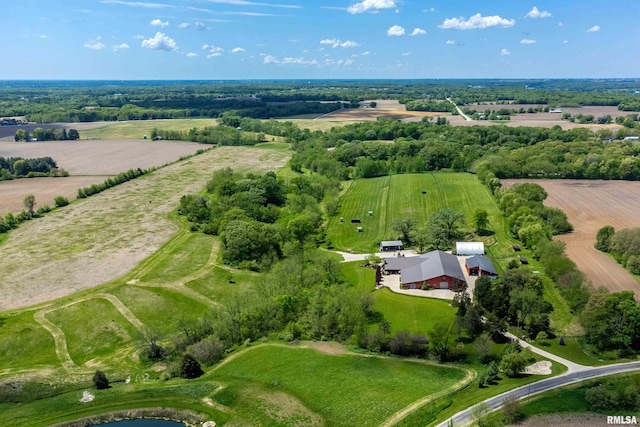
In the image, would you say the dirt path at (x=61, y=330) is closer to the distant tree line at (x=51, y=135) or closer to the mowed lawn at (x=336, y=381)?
the mowed lawn at (x=336, y=381)

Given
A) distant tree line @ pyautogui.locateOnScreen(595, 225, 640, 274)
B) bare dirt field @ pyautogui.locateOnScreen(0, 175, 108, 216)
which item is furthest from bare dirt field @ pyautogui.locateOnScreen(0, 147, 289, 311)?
distant tree line @ pyautogui.locateOnScreen(595, 225, 640, 274)

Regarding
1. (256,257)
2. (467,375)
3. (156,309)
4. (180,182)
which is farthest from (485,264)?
(180,182)

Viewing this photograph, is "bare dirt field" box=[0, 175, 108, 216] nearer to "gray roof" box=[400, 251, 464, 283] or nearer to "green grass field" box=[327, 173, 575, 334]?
"green grass field" box=[327, 173, 575, 334]

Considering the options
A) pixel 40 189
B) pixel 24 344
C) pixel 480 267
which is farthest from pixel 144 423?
pixel 40 189

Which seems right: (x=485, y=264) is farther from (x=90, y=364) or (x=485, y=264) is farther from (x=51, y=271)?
(x=51, y=271)

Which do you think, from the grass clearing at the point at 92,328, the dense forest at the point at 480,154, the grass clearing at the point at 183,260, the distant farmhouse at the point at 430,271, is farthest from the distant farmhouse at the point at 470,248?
the grass clearing at the point at 92,328

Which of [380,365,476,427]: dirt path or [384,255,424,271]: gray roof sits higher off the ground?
[384,255,424,271]: gray roof

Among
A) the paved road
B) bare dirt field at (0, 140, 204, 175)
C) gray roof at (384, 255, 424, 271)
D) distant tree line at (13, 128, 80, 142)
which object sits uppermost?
distant tree line at (13, 128, 80, 142)
